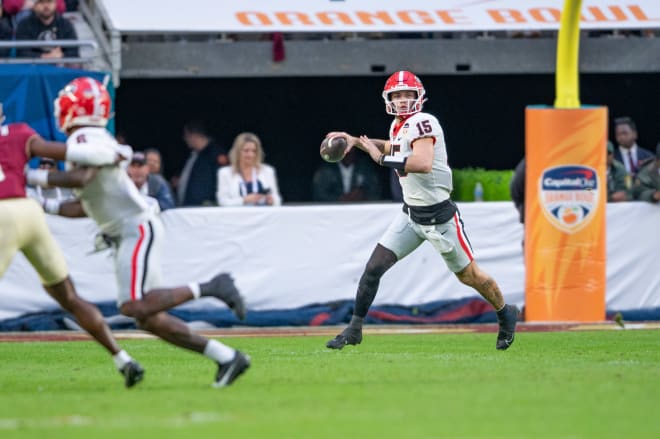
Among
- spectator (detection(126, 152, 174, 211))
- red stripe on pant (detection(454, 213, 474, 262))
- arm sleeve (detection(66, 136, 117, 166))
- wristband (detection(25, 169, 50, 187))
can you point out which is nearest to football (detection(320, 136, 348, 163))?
red stripe on pant (detection(454, 213, 474, 262))

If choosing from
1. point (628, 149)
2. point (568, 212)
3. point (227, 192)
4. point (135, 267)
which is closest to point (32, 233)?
point (135, 267)

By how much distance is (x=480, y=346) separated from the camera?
10.9 metres

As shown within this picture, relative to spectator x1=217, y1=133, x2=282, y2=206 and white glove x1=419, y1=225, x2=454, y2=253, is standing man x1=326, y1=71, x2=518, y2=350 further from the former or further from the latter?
spectator x1=217, y1=133, x2=282, y2=206

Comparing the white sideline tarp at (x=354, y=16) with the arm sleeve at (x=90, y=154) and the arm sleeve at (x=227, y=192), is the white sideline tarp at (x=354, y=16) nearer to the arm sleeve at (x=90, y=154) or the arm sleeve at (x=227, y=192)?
the arm sleeve at (x=227, y=192)

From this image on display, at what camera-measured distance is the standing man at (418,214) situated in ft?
32.9

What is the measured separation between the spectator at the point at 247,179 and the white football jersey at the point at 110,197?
6.24m

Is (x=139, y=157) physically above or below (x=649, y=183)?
above

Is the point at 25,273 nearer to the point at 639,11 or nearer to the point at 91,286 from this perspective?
the point at 91,286

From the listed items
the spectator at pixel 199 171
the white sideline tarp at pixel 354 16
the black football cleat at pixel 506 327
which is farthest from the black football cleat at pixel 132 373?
the white sideline tarp at pixel 354 16

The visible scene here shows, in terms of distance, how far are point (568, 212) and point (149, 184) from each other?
4.21m

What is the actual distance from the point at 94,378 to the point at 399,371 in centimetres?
192

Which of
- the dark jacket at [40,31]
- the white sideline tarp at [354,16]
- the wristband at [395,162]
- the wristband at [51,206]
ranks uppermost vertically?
the white sideline tarp at [354,16]

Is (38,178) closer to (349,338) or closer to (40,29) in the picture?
(349,338)

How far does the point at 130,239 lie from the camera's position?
7652mm
